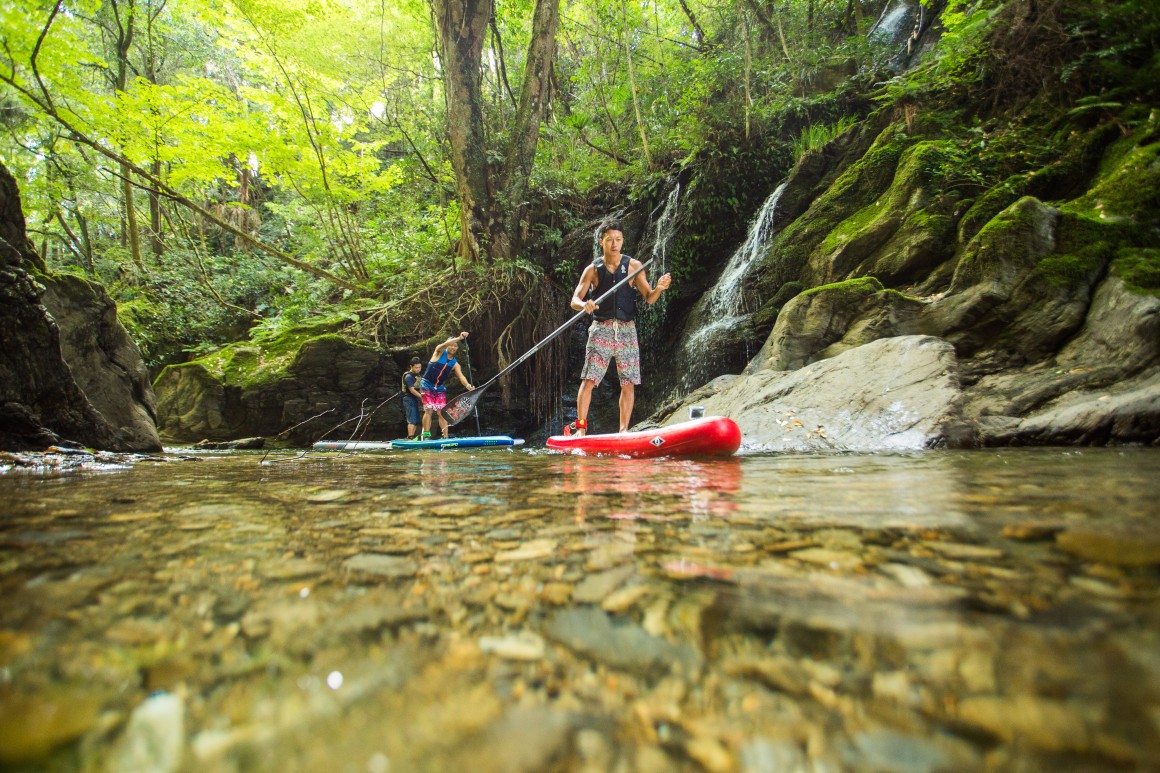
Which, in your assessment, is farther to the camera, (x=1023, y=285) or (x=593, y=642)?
(x=1023, y=285)

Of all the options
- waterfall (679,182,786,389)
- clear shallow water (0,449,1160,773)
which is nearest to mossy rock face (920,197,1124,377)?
waterfall (679,182,786,389)

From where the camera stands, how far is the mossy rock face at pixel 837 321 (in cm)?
571

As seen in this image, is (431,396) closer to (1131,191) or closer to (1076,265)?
(1076,265)

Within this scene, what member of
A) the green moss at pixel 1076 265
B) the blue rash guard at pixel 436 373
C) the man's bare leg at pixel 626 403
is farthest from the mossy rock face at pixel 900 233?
the blue rash guard at pixel 436 373

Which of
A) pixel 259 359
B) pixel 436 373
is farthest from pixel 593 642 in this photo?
pixel 259 359

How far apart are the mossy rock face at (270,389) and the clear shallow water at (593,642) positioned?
28.7 ft

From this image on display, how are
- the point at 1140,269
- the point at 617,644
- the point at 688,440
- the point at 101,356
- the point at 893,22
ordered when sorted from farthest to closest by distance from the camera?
the point at 893,22 < the point at 101,356 < the point at 1140,269 < the point at 688,440 < the point at 617,644

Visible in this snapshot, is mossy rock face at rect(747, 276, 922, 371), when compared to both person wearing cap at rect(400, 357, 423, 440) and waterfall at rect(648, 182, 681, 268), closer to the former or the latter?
waterfall at rect(648, 182, 681, 268)

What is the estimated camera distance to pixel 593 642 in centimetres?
75

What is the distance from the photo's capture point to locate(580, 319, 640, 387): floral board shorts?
5809mm

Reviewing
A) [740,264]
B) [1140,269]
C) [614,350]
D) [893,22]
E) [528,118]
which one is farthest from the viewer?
[893,22]

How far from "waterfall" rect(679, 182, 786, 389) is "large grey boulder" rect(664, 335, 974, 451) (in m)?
2.67

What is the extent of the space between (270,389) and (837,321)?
9595 millimetres

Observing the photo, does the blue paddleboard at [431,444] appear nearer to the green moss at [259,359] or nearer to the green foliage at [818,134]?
the green moss at [259,359]
